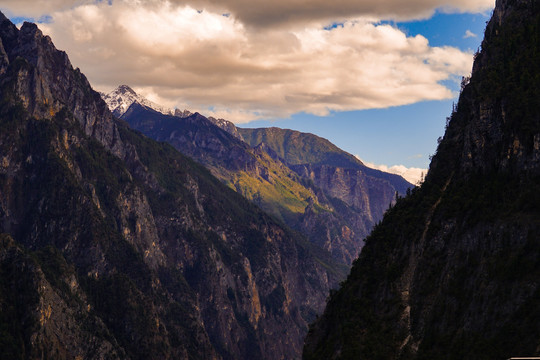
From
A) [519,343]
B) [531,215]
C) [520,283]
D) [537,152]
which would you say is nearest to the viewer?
[519,343]

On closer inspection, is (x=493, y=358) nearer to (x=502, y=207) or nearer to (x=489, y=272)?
(x=489, y=272)

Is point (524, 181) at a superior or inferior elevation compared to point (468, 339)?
superior

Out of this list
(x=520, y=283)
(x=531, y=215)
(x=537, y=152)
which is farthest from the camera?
(x=537, y=152)

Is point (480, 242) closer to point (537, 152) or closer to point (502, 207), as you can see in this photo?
point (502, 207)

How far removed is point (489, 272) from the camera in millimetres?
185250

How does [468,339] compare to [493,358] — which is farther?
[468,339]

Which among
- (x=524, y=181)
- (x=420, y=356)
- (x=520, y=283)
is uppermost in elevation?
(x=524, y=181)

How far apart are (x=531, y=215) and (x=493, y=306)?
28708 mm

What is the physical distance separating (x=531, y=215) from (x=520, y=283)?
23.0 meters

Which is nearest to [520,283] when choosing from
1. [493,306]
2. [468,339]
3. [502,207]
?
[493,306]

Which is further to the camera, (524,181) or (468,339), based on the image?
(524,181)

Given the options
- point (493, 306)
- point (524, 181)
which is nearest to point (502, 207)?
point (524, 181)

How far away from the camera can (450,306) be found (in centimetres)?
19688

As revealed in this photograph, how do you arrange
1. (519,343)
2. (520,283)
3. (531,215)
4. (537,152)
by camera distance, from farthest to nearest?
(537,152), (531,215), (520,283), (519,343)
